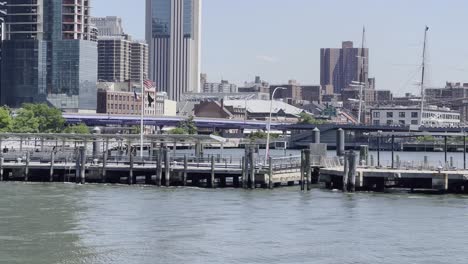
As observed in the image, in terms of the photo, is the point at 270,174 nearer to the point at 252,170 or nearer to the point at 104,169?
the point at 252,170

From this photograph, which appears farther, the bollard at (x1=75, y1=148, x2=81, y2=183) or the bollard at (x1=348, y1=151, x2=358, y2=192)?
the bollard at (x1=75, y1=148, x2=81, y2=183)

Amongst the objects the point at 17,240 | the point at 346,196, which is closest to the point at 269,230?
the point at 17,240

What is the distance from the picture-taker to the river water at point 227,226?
174 feet

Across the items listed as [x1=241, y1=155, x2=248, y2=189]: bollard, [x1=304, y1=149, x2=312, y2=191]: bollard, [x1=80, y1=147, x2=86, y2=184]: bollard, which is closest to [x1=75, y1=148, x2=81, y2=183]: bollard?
[x1=80, y1=147, x2=86, y2=184]: bollard

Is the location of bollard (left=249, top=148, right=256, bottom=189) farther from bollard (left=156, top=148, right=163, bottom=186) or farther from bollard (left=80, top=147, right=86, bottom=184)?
bollard (left=80, top=147, right=86, bottom=184)

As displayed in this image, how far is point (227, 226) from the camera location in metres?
62.4

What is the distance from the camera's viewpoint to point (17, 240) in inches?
2223

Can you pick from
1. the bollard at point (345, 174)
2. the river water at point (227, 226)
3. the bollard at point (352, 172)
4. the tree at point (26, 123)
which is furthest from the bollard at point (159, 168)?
the tree at point (26, 123)

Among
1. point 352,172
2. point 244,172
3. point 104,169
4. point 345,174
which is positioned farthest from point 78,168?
point 352,172

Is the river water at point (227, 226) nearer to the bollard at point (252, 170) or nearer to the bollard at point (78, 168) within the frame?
the bollard at point (252, 170)

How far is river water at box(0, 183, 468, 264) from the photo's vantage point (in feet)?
174

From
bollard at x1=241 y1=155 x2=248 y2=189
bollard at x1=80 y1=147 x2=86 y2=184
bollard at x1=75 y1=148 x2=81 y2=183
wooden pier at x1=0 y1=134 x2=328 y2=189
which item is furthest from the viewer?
bollard at x1=75 y1=148 x2=81 y2=183

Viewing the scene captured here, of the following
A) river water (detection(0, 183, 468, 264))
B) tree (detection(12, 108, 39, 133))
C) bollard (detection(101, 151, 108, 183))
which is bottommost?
river water (detection(0, 183, 468, 264))

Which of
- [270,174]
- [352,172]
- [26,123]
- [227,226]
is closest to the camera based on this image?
[227,226]
